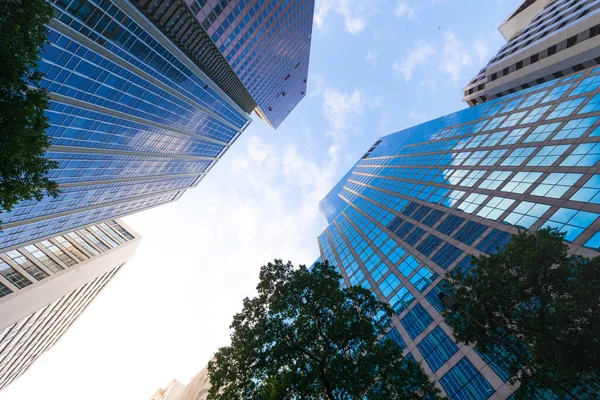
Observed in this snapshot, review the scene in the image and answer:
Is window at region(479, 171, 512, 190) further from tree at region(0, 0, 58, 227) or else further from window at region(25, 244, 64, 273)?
window at region(25, 244, 64, 273)

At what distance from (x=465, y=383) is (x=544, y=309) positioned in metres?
12.0

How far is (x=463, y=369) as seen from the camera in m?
23.8

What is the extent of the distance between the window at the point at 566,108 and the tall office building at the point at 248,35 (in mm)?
57180

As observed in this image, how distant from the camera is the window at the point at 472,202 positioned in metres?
36.9

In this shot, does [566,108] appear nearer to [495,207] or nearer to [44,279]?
[495,207]

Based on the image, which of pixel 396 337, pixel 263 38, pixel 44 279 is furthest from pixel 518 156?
pixel 44 279

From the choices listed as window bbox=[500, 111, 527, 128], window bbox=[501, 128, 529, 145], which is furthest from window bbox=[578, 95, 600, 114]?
window bbox=[500, 111, 527, 128]

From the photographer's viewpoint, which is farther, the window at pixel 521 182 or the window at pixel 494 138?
the window at pixel 494 138

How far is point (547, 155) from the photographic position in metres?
32.6

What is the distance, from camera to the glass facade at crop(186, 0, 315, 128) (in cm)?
5588

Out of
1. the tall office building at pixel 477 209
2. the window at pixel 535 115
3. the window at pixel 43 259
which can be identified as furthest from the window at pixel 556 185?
the window at pixel 43 259

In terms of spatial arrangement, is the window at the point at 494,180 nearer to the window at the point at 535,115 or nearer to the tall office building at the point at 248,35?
the window at the point at 535,115

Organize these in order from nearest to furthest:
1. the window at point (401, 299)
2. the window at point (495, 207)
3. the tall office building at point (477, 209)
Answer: the tall office building at point (477, 209)
the window at point (495, 207)
the window at point (401, 299)

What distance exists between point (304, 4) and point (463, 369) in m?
86.3
